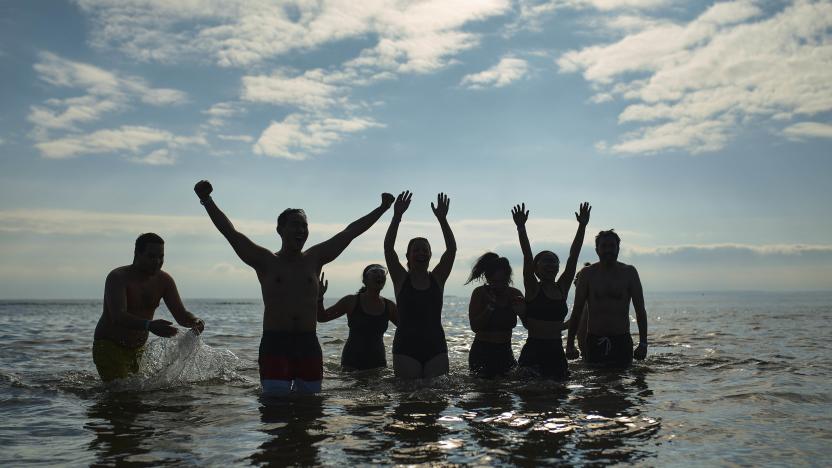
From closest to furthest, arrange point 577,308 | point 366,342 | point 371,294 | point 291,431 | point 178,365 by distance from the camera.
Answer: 1. point 291,431
2. point 178,365
3. point 577,308
4. point 371,294
5. point 366,342

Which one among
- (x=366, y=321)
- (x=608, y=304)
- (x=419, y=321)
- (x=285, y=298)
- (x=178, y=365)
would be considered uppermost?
(x=285, y=298)

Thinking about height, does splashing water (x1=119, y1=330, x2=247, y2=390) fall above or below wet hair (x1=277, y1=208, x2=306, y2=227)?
below

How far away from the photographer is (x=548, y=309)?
358 inches

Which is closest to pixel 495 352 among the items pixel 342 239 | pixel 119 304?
pixel 342 239

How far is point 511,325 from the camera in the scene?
367 inches

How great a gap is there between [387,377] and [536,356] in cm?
237

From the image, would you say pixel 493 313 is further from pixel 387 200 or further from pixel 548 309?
pixel 387 200

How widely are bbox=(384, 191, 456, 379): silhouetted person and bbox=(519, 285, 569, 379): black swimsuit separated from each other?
1508 millimetres

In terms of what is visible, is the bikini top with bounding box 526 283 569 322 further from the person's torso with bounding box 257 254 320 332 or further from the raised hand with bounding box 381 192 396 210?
the person's torso with bounding box 257 254 320 332

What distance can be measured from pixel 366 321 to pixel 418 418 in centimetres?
410

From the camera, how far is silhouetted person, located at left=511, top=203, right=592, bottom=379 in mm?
9094

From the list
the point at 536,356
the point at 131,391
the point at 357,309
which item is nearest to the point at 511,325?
the point at 536,356

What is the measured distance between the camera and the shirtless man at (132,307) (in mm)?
8227

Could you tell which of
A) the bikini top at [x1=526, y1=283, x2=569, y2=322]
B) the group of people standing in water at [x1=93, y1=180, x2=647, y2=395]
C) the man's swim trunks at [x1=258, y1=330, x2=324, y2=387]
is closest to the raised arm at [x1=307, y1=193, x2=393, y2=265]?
the group of people standing in water at [x1=93, y1=180, x2=647, y2=395]
